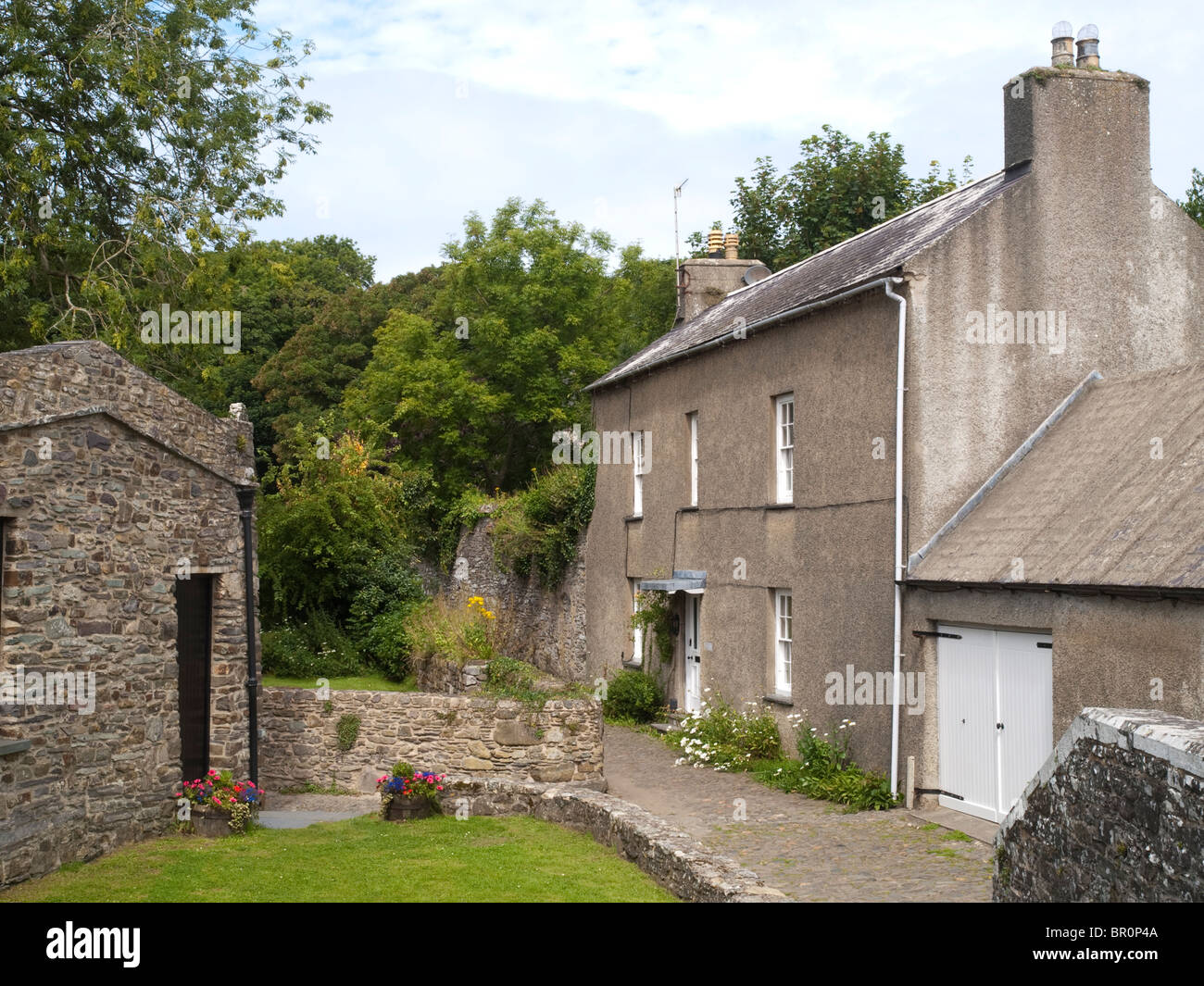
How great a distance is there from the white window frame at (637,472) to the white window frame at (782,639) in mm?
5590

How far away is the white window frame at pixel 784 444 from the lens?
16859 millimetres

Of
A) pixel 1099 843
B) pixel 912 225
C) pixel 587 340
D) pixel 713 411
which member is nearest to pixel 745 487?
pixel 713 411

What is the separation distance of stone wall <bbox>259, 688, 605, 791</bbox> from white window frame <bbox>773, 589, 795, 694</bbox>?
3186mm

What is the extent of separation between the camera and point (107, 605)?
10898mm

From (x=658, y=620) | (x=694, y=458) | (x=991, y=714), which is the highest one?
(x=694, y=458)

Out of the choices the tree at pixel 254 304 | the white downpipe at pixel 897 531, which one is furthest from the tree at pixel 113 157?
the white downpipe at pixel 897 531

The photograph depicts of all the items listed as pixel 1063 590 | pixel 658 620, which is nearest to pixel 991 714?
pixel 1063 590

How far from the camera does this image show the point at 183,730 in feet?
41.5

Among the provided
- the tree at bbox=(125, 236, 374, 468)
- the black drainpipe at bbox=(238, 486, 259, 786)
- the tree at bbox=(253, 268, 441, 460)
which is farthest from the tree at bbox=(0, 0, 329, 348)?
the tree at bbox=(253, 268, 441, 460)

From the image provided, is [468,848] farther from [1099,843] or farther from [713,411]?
[713,411]

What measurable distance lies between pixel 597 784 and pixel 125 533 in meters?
6.71

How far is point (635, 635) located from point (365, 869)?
12482 millimetres

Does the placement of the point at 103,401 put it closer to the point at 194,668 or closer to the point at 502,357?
the point at 194,668

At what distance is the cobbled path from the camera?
998 cm
